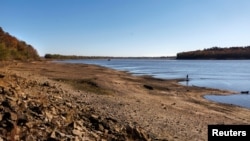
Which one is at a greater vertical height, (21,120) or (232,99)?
(21,120)

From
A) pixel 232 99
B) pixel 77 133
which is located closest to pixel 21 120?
pixel 77 133

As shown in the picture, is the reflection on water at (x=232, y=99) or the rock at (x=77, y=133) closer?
the rock at (x=77, y=133)

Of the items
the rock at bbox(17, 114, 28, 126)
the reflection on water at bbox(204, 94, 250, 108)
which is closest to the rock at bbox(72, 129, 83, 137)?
the rock at bbox(17, 114, 28, 126)

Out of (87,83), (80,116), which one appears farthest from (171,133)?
(87,83)

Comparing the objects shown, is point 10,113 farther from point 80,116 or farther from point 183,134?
point 183,134

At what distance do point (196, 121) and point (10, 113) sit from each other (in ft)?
Answer: 33.9

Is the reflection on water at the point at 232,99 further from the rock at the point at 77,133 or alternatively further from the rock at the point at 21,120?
the rock at the point at 21,120

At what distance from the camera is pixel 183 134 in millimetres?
13992

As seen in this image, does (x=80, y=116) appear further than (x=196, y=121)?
No

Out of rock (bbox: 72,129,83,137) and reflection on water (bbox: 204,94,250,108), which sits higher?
rock (bbox: 72,129,83,137)

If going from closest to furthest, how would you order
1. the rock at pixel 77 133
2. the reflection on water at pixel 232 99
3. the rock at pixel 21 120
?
the rock at pixel 21 120
the rock at pixel 77 133
the reflection on water at pixel 232 99

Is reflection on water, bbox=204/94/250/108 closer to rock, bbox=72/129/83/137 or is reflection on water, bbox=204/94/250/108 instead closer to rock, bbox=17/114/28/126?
rock, bbox=72/129/83/137

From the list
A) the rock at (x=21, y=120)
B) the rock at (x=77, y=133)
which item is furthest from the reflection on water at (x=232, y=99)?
the rock at (x=21, y=120)

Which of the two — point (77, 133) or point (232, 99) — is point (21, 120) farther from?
point (232, 99)
